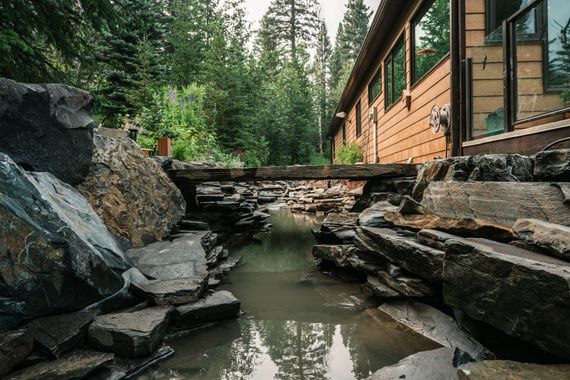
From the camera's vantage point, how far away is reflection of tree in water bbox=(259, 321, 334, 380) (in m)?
2.45

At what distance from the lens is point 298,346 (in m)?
2.82

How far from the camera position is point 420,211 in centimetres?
374

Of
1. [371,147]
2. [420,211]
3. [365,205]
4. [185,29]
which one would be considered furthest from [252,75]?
[420,211]

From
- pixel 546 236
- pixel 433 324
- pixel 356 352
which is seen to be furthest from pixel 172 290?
pixel 546 236

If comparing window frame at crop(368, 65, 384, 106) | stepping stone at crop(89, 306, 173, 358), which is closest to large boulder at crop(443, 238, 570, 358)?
stepping stone at crop(89, 306, 173, 358)

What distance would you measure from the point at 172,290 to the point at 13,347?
3.89 ft

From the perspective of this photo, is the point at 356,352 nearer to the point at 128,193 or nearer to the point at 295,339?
the point at 295,339

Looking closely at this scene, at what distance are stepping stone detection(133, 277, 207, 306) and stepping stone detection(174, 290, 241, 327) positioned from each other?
0.07 metres

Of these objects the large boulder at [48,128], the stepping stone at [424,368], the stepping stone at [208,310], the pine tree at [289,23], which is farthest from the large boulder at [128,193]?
the pine tree at [289,23]

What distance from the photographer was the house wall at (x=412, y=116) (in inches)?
236

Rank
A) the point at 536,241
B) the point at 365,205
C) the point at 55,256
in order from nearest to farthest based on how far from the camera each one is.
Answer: the point at 536,241 < the point at 55,256 < the point at 365,205

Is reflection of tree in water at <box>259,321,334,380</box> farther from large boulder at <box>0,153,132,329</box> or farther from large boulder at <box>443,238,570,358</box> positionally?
large boulder at <box>0,153,132,329</box>

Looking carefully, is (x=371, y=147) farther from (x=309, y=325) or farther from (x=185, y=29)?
(x=185, y=29)

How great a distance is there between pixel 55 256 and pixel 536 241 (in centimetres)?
332
